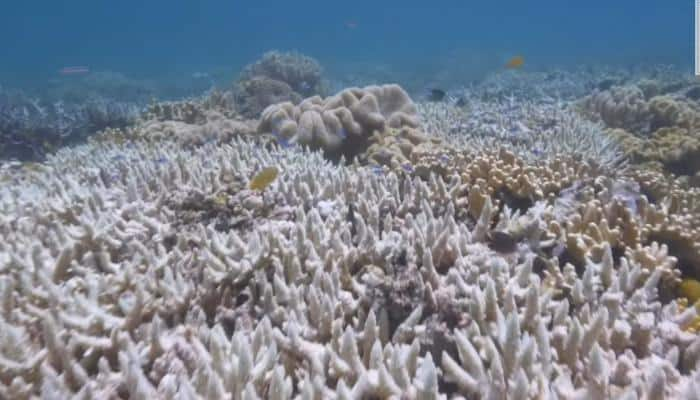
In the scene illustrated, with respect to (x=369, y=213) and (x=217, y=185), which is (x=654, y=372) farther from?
(x=217, y=185)

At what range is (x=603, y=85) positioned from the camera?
53.3 feet

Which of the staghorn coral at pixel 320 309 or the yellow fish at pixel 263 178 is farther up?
the yellow fish at pixel 263 178

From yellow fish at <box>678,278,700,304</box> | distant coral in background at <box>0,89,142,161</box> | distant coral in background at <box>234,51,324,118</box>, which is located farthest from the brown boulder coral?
distant coral in background at <box>0,89,142,161</box>

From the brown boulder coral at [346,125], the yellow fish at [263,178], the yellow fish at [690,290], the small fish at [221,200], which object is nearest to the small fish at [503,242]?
the yellow fish at [690,290]

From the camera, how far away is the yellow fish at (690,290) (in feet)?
9.06

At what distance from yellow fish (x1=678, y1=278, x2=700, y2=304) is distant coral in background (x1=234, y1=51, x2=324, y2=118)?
37.2ft

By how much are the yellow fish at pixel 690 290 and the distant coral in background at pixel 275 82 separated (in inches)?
447

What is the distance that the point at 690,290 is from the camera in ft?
9.16

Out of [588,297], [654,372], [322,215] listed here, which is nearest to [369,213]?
[322,215]

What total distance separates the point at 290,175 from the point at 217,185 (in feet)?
2.36

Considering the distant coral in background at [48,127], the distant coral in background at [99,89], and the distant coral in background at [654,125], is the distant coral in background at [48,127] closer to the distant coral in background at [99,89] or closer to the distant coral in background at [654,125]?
the distant coral in background at [654,125]

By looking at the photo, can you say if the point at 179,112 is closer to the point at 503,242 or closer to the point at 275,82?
the point at 275,82

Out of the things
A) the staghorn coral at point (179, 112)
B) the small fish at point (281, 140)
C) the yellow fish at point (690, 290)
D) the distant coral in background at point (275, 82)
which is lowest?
the yellow fish at point (690, 290)

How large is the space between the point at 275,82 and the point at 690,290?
506 inches
